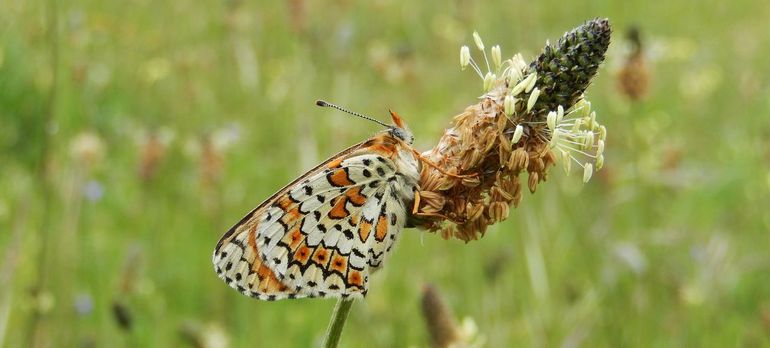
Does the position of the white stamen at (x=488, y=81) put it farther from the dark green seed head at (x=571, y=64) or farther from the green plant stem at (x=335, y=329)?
the green plant stem at (x=335, y=329)

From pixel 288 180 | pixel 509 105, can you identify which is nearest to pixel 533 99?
pixel 509 105

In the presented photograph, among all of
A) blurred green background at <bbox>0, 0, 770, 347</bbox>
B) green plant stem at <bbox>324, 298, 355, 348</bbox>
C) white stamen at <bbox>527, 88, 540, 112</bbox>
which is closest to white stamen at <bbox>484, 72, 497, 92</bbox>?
white stamen at <bbox>527, 88, 540, 112</bbox>

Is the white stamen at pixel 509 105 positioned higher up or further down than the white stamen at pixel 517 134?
higher up

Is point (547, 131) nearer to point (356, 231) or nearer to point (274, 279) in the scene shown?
point (356, 231)

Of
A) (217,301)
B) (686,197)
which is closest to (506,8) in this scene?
(686,197)

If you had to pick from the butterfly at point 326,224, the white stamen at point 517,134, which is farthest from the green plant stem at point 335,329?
the white stamen at point 517,134

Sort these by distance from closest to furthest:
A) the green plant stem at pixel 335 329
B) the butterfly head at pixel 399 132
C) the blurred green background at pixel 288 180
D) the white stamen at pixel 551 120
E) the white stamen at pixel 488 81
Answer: the green plant stem at pixel 335 329 < the white stamen at pixel 551 120 < the white stamen at pixel 488 81 < the butterfly head at pixel 399 132 < the blurred green background at pixel 288 180
